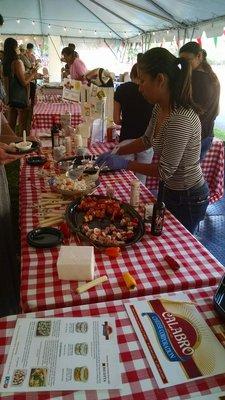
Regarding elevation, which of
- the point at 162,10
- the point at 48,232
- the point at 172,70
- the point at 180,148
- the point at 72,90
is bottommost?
the point at 48,232

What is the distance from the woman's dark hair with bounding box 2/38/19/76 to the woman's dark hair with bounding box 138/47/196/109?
3.84 metres

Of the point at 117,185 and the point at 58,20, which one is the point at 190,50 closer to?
the point at 117,185

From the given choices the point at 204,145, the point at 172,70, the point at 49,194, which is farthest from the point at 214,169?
the point at 49,194

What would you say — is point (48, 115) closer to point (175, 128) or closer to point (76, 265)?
point (175, 128)

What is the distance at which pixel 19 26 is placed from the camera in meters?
12.6

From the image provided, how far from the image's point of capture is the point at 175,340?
852 mm

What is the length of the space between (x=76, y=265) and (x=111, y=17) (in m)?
11.7

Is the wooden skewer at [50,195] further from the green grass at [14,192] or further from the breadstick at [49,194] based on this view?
the green grass at [14,192]

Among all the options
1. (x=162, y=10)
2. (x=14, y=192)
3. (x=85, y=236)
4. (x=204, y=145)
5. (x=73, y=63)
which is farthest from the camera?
(x=162, y=10)

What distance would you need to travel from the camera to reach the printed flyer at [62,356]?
73cm

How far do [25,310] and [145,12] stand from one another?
9.01 m

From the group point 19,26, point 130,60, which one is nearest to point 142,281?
point 19,26

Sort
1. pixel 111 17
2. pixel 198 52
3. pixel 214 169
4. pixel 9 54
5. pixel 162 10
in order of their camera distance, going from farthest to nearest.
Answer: pixel 111 17 → pixel 162 10 → pixel 9 54 → pixel 214 169 → pixel 198 52

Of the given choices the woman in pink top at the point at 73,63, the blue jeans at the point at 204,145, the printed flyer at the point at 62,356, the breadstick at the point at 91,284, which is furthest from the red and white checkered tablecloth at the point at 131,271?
the woman in pink top at the point at 73,63
